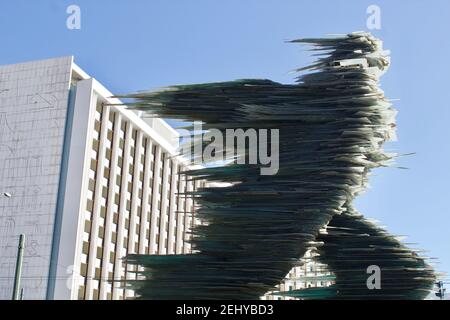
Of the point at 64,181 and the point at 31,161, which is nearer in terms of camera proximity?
the point at 64,181

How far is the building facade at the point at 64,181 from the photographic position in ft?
133

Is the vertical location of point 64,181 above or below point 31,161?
below

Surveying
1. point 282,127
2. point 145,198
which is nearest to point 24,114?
point 145,198

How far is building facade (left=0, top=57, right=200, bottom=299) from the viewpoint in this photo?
40562mm

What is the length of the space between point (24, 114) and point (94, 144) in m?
4.78

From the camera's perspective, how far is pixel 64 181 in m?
41.5

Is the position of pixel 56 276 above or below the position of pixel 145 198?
below
